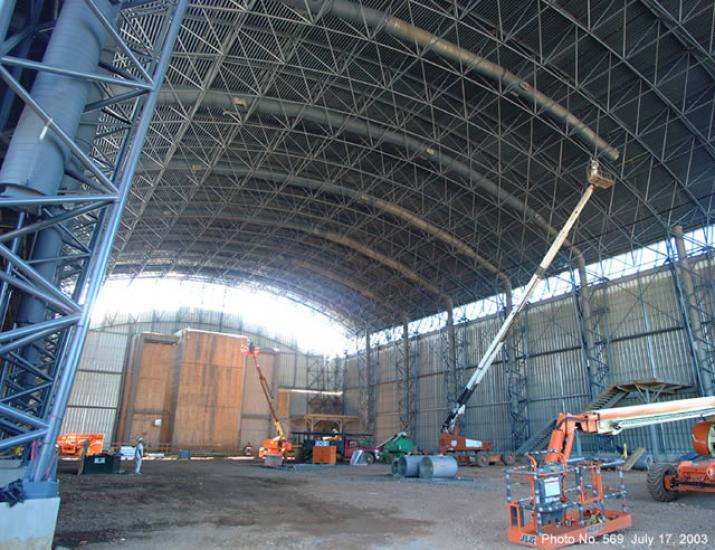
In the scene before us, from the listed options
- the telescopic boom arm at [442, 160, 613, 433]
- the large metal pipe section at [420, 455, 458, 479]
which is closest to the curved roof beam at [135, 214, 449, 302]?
the telescopic boom arm at [442, 160, 613, 433]

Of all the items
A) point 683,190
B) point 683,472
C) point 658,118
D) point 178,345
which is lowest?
point 683,472

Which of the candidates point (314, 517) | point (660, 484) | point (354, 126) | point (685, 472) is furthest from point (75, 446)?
point (685, 472)

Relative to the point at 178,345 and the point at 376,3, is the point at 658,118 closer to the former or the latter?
the point at 376,3

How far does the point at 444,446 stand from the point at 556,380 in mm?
9149

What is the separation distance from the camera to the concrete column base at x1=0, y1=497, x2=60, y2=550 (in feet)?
19.9

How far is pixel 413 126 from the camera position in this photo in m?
27.8

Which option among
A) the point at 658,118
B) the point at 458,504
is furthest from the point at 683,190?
the point at 458,504

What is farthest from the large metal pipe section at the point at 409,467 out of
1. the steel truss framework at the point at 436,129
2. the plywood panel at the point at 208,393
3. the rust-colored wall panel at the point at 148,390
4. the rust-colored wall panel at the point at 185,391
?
the rust-colored wall panel at the point at 148,390

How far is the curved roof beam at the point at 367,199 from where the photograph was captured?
30.1 meters

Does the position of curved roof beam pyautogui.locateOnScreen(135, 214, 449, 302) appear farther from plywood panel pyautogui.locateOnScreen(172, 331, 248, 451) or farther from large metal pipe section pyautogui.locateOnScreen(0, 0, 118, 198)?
large metal pipe section pyautogui.locateOnScreen(0, 0, 118, 198)

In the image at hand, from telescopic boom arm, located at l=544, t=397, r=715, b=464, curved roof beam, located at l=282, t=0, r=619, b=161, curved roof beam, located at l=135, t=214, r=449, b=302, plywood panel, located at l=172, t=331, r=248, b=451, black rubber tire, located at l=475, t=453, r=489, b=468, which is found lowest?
black rubber tire, located at l=475, t=453, r=489, b=468

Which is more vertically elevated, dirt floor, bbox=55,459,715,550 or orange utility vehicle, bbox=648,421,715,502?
orange utility vehicle, bbox=648,421,715,502

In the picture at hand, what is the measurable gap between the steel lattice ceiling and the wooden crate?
15310 millimetres

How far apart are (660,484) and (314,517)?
9.61m
